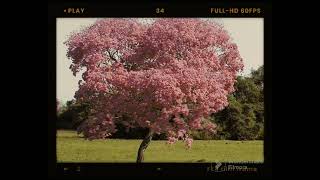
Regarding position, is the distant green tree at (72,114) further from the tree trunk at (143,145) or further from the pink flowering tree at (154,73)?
Answer: the tree trunk at (143,145)

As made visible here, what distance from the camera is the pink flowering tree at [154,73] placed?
200 inches

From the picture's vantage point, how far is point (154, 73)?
5.10 meters

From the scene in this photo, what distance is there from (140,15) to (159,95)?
2.37ft

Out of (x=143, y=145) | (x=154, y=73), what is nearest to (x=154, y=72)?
(x=154, y=73)

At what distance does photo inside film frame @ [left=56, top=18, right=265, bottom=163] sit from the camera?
5.07 metres

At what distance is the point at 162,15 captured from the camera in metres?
5.04

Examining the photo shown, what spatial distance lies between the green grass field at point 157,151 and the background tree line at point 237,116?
0.21 feet

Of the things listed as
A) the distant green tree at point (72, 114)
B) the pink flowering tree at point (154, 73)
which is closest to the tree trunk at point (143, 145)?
the pink flowering tree at point (154, 73)

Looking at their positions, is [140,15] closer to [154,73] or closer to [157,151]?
[154,73]

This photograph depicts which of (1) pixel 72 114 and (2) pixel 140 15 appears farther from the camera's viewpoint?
(1) pixel 72 114

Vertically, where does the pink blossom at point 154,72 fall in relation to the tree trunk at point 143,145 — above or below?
above
